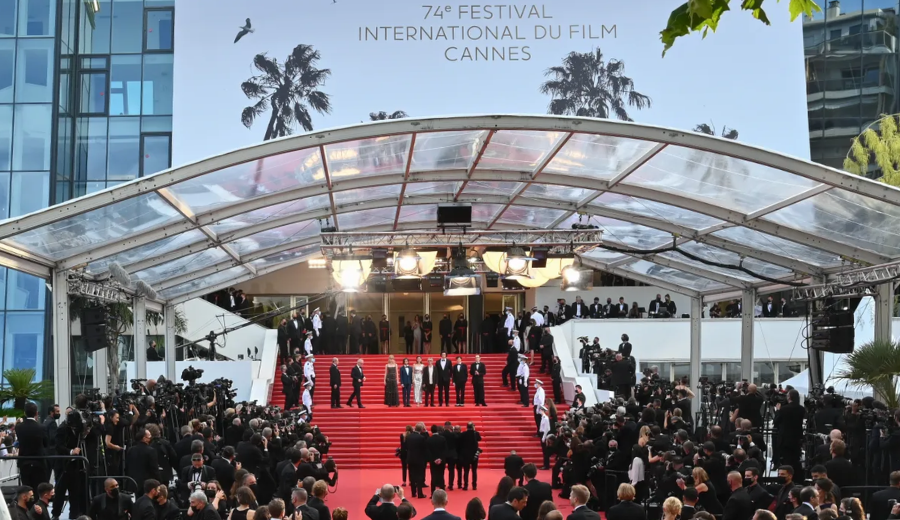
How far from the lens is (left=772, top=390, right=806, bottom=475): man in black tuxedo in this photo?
15.2 metres

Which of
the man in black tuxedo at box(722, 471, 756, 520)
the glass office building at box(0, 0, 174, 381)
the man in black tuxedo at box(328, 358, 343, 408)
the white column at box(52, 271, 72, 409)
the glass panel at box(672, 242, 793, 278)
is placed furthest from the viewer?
the glass office building at box(0, 0, 174, 381)

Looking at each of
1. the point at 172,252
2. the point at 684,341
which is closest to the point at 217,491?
the point at 172,252

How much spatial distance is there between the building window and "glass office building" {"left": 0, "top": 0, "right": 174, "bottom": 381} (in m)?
0.05

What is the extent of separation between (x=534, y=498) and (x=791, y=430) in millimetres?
6023

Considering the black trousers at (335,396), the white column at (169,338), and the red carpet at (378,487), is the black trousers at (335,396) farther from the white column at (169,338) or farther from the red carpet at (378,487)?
the white column at (169,338)

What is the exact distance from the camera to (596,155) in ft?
49.2

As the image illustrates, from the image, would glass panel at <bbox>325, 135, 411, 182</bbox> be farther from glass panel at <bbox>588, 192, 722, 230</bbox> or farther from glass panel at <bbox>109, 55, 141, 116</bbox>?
glass panel at <bbox>109, 55, 141, 116</bbox>

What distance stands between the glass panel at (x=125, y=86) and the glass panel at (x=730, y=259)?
32.5 meters

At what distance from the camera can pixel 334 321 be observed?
30047 mm

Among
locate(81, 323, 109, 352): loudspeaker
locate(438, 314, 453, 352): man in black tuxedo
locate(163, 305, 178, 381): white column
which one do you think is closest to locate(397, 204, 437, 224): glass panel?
locate(81, 323, 109, 352): loudspeaker

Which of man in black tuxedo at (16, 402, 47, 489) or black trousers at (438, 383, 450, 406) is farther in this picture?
black trousers at (438, 383, 450, 406)

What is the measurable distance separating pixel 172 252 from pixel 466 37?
41.3 meters

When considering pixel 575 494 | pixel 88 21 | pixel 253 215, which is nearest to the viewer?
pixel 575 494

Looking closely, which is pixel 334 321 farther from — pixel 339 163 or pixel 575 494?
pixel 575 494
